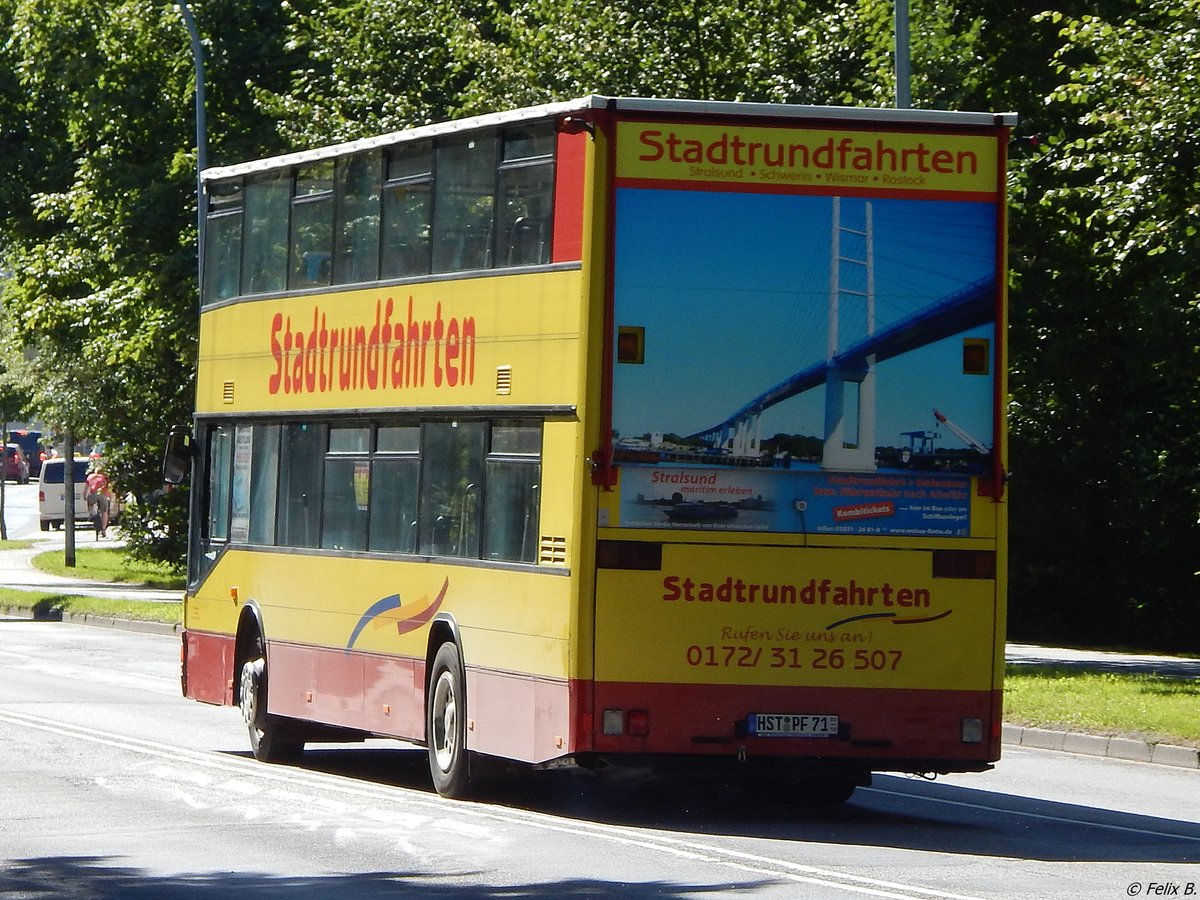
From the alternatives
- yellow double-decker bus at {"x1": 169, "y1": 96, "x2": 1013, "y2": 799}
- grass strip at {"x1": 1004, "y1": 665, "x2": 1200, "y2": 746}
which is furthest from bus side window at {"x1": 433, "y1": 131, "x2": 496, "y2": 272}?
grass strip at {"x1": 1004, "y1": 665, "x2": 1200, "y2": 746}

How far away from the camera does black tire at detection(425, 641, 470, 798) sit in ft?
43.5

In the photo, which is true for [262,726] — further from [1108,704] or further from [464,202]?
[1108,704]

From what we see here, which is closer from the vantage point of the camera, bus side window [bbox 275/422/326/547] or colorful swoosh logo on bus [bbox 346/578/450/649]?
colorful swoosh logo on bus [bbox 346/578/450/649]

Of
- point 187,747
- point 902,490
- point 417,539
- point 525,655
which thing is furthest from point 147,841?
point 187,747

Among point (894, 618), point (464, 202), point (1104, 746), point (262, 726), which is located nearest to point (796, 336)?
point (894, 618)

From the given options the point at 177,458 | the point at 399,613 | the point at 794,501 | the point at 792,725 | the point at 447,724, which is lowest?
the point at 447,724

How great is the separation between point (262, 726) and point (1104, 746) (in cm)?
636

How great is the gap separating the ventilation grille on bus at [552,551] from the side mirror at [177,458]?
5521 mm

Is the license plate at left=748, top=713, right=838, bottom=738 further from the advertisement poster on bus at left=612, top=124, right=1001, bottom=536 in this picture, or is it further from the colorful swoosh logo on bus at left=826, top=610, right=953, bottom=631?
the advertisement poster on bus at left=612, top=124, right=1001, bottom=536

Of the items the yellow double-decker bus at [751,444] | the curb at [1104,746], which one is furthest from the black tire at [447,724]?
the curb at [1104,746]

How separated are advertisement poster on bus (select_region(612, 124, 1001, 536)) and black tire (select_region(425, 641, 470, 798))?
6.59 feet

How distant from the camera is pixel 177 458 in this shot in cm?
1738

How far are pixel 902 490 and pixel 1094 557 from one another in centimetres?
2200

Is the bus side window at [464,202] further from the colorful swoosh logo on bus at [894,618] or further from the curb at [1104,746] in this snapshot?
the curb at [1104,746]
